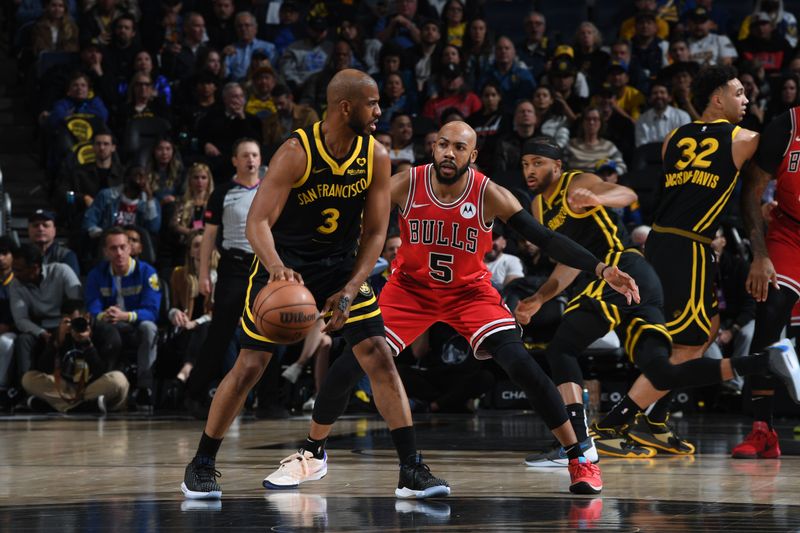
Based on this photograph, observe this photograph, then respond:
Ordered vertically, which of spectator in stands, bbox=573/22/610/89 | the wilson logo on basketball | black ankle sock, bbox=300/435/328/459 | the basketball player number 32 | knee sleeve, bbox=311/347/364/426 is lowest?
black ankle sock, bbox=300/435/328/459

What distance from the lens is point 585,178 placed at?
6.70 meters

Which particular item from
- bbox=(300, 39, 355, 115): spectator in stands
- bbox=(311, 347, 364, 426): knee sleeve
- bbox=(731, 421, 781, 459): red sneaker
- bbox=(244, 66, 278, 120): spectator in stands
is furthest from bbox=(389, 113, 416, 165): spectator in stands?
bbox=(311, 347, 364, 426): knee sleeve

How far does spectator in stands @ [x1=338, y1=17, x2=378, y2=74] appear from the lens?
567 inches

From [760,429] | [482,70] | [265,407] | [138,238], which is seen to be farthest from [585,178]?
[482,70]

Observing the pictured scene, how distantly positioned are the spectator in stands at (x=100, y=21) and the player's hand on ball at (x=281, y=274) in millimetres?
10287

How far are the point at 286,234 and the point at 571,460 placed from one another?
5.20 ft

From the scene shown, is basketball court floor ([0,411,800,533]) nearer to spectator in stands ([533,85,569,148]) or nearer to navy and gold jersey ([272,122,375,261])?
navy and gold jersey ([272,122,375,261])

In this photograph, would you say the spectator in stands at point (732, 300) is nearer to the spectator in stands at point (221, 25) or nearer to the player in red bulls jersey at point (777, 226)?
the player in red bulls jersey at point (777, 226)

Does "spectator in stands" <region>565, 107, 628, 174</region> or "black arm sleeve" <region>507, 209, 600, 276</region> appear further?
"spectator in stands" <region>565, 107, 628, 174</region>

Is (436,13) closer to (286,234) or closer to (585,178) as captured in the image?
(585,178)

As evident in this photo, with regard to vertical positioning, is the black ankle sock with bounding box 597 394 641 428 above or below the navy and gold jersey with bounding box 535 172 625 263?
below

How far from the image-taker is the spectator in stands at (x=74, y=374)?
10500mm

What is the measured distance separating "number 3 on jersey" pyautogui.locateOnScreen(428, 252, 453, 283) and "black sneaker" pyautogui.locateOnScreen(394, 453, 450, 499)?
961mm

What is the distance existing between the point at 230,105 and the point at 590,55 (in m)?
4.19
